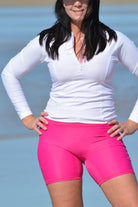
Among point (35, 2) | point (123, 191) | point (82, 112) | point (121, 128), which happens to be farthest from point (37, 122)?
point (35, 2)

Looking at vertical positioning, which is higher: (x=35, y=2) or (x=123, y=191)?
(x=123, y=191)

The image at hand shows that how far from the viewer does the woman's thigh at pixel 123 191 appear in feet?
9.09

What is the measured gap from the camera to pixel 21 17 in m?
14.8

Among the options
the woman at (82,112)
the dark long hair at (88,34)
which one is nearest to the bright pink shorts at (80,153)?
the woman at (82,112)

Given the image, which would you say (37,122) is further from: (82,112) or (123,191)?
(123,191)

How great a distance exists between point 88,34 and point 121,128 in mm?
479

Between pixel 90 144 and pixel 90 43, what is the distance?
478 mm

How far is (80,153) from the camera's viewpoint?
291cm

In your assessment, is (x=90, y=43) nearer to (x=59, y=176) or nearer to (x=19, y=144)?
(x=59, y=176)

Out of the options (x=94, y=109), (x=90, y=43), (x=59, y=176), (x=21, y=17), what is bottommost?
(x=21, y=17)

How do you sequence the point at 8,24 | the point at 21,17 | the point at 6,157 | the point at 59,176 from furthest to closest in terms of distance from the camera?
the point at 21,17
the point at 8,24
the point at 6,157
the point at 59,176

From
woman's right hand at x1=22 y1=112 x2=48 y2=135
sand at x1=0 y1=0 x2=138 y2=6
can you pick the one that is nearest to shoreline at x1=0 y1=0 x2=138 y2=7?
sand at x1=0 y1=0 x2=138 y2=6

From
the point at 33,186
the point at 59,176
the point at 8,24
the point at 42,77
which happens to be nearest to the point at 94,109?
the point at 59,176

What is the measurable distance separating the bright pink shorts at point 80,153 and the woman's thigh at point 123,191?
0.04m
